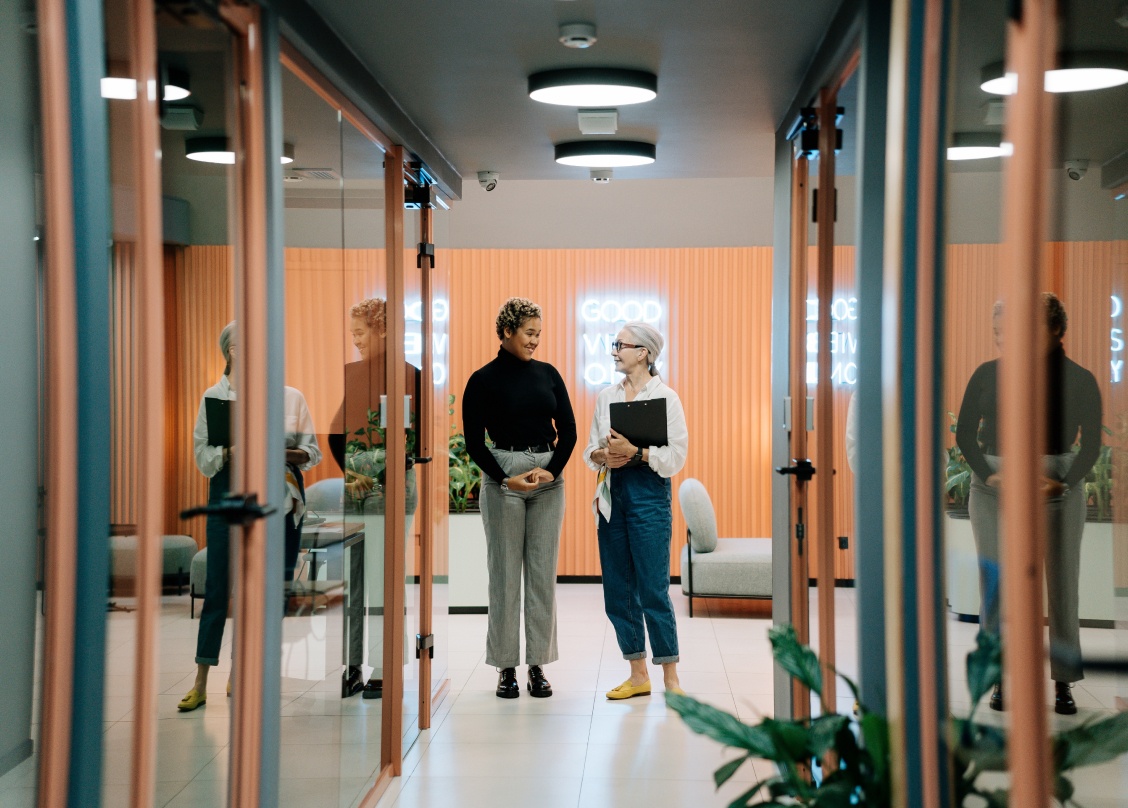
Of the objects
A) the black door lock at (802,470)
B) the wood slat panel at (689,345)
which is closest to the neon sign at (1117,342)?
the black door lock at (802,470)

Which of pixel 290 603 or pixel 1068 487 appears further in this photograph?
pixel 290 603

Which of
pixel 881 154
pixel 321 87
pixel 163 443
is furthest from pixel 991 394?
pixel 321 87

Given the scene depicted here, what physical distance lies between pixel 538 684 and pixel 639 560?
769mm

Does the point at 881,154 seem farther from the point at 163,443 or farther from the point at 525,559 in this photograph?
the point at 525,559

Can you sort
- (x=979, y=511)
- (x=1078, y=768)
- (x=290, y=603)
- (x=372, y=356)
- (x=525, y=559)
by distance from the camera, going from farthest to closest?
(x=525, y=559)
(x=372, y=356)
(x=290, y=603)
(x=979, y=511)
(x=1078, y=768)

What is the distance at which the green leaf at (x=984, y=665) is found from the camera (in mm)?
1760


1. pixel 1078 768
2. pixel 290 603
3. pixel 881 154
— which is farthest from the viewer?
pixel 290 603

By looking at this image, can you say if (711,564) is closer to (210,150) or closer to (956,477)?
(956,477)

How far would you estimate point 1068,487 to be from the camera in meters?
1.52

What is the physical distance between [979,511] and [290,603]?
5.74 feet

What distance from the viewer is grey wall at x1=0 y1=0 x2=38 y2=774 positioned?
1.57 meters

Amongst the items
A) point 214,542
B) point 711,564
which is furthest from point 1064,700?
point 711,564

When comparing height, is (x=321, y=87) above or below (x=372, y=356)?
above

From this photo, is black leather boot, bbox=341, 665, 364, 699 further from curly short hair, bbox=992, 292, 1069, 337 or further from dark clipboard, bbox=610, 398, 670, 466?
curly short hair, bbox=992, 292, 1069, 337
